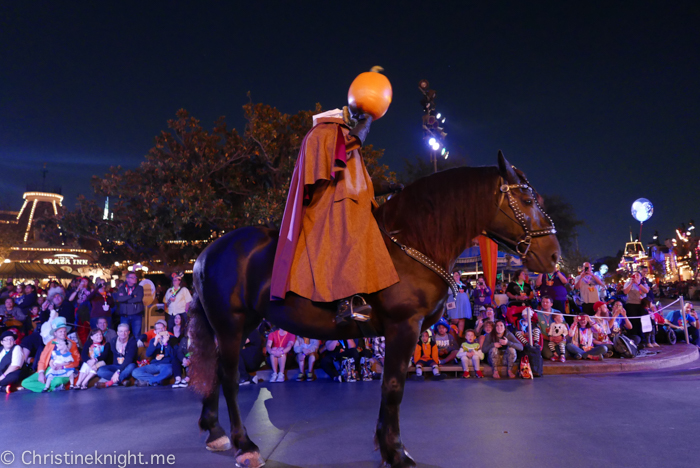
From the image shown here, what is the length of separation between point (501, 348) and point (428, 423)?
13.3ft

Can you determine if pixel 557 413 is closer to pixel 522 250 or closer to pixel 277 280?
pixel 522 250

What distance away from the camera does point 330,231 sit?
2969 mm

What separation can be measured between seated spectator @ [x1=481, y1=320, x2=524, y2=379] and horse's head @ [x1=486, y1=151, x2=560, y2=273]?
4817 millimetres

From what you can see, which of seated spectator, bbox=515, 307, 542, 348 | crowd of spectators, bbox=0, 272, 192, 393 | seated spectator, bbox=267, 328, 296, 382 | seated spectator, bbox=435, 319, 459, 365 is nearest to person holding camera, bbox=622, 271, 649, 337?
seated spectator, bbox=515, 307, 542, 348

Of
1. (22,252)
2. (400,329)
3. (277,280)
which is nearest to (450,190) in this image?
(400,329)

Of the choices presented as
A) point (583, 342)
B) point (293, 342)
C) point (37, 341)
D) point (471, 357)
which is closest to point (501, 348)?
point (471, 357)

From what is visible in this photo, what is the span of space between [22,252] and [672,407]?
4292 cm

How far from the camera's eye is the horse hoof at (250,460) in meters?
3.10

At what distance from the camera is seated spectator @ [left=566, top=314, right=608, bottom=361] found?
8023 mm

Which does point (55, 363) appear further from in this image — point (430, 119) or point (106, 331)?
point (430, 119)

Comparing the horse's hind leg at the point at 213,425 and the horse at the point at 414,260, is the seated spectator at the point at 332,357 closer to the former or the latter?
the horse's hind leg at the point at 213,425

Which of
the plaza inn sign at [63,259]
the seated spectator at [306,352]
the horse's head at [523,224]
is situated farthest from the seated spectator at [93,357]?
the plaza inn sign at [63,259]

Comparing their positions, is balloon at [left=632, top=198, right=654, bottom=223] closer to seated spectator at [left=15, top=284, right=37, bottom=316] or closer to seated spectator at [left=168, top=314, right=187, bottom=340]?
seated spectator at [left=168, top=314, right=187, bottom=340]

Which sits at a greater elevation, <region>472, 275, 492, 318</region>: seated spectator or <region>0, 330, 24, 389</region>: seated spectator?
<region>472, 275, 492, 318</region>: seated spectator
